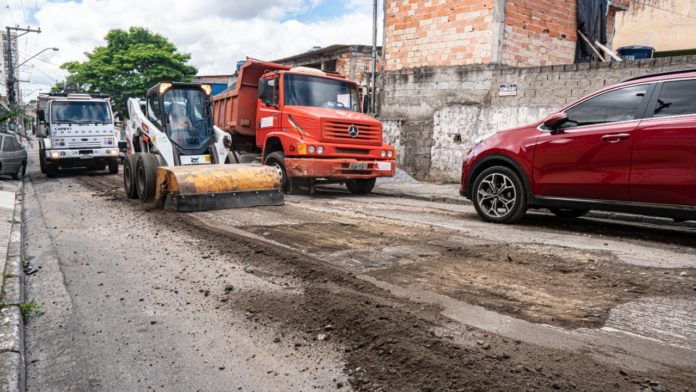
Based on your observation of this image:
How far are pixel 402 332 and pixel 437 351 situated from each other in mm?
305

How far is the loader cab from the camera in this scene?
10828 mm

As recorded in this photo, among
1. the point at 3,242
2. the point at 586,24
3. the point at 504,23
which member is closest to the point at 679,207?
the point at 3,242

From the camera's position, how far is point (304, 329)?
10.6 ft

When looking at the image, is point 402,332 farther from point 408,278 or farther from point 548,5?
point 548,5

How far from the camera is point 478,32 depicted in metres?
13.0

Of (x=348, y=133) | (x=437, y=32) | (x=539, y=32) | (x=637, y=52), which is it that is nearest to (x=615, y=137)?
(x=348, y=133)

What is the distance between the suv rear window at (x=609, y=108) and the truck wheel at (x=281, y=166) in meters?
6.15

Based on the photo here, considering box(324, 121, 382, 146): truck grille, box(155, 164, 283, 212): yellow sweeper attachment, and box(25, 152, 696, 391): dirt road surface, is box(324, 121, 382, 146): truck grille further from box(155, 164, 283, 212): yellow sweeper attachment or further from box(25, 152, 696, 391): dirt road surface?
box(25, 152, 696, 391): dirt road surface

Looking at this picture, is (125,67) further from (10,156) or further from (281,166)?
(281,166)

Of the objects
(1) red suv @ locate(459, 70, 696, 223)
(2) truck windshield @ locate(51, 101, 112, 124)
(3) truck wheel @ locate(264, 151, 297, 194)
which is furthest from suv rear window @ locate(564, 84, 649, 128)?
(2) truck windshield @ locate(51, 101, 112, 124)

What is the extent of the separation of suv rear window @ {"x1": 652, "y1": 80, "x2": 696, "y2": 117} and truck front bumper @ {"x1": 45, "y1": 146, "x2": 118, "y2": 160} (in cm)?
1652

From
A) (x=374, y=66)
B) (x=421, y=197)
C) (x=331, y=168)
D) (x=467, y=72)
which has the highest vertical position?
(x=374, y=66)

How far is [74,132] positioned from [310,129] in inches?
411

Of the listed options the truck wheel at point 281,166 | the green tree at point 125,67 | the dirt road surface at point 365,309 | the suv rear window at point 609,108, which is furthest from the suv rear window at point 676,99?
the green tree at point 125,67
